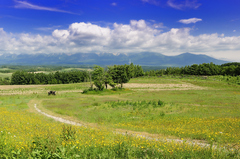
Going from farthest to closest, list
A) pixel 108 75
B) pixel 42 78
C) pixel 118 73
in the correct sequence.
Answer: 1. pixel 42 78
2. pixel 118 73
3. pixel 108 75

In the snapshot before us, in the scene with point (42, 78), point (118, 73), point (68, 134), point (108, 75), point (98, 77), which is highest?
point (118, 73)

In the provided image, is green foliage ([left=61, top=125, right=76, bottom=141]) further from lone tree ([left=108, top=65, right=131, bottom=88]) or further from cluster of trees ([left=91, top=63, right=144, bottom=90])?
lone tree ([left=108, top=65, right=131, bottom=88])

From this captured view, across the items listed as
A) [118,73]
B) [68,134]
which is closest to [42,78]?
[118,73]

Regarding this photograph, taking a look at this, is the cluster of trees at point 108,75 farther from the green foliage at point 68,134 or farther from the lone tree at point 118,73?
the green foliage at point 68,134

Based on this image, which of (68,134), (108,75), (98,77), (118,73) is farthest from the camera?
(118,73)

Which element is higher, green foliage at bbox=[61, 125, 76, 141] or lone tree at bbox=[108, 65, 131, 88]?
lone tree at bbox=[108, 65, 131, 88]

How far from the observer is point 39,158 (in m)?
6.40

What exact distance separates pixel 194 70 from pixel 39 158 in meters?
167

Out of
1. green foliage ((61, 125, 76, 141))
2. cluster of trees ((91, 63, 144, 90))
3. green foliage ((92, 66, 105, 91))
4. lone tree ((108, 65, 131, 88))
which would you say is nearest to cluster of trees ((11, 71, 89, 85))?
cluster of trees ((91, 63, 144, 90))

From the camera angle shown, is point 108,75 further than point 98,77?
Yes

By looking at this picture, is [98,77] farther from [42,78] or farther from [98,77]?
[42,78]

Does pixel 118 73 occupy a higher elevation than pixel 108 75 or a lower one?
higher

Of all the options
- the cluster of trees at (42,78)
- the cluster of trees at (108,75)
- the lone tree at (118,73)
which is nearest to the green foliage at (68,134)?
the cluster of trees at (108,75)

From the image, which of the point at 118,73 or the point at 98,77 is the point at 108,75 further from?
the point at 118,73
